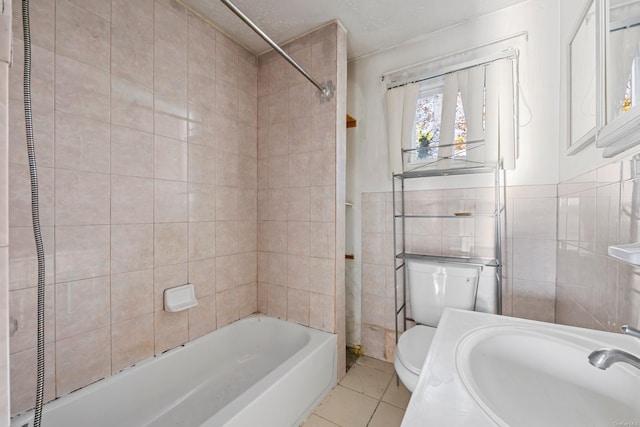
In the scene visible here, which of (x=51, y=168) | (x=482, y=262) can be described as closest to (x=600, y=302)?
(x=482, y=262)

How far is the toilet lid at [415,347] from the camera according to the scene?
130 centimetres

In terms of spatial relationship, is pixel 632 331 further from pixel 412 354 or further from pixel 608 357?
pixel 412 354

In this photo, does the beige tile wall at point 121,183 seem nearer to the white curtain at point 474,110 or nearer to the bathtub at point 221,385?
the bathtub at point 221,385

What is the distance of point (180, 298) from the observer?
5.26ft

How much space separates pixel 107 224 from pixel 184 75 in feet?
3.17

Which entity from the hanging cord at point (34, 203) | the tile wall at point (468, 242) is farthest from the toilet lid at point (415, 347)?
the hanging cord at point (34, 203)

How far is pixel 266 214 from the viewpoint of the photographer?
2127 millimetres

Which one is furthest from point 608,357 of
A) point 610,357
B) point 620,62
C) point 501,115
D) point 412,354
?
point 501,115

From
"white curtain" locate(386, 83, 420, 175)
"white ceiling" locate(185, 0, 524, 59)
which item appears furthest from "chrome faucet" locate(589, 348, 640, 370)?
"white ceiling" locate(185, 0, 524, 59)

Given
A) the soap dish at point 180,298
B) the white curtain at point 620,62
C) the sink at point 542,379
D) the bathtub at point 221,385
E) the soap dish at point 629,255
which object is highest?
the white curtain at point 620,62

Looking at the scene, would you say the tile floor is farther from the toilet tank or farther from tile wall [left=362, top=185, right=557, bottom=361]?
the toilet tank

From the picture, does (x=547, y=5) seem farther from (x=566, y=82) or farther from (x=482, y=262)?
(x=482, y=262)

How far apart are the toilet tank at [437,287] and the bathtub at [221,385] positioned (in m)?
0.61

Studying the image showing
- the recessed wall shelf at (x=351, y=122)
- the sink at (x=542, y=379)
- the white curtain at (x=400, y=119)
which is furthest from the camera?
the recessed wall shelf at (x=351, y=122)
